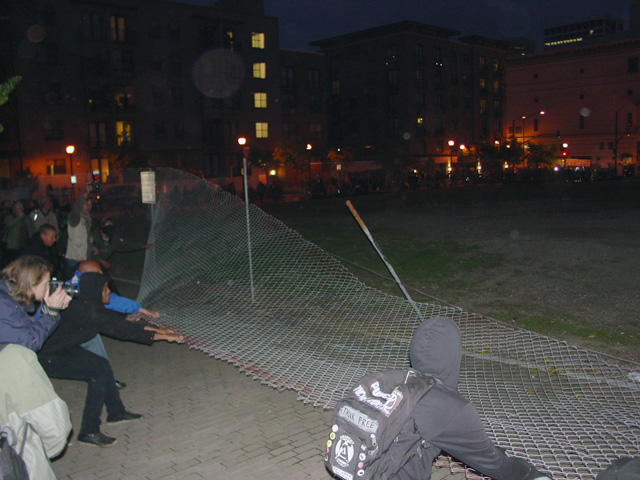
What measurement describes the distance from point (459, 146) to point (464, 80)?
32.7 feet

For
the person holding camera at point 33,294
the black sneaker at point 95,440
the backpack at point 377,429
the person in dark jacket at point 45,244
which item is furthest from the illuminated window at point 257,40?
the backpack at point 377,429

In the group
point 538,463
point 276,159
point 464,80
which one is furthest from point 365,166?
point 538,463

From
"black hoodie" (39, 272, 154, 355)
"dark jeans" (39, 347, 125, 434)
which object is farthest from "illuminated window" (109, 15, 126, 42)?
"dark jeans" (39, 347, 125, 434)

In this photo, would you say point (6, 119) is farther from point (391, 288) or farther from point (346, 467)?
point (346, 467)

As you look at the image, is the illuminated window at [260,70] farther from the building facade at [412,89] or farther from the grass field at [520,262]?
the grass field at [520,262]

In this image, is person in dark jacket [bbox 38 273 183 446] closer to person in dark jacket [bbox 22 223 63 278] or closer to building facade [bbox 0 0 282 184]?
person in dark jacket [bbox 22 223 63 278]

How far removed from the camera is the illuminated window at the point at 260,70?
56.5m

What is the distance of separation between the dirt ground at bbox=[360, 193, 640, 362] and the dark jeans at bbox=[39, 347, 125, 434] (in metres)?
5.81

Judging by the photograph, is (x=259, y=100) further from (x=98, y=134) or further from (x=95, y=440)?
(x=95, y=440)

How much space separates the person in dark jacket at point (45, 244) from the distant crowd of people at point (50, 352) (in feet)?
0.09

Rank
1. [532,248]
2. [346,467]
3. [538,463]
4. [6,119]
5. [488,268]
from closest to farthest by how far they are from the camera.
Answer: [346,467]
[538,463]
[488,268]
[532,248]
[6,119]

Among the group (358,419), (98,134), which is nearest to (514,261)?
(358,419)

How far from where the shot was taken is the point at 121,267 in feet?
49.2

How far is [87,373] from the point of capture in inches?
197
